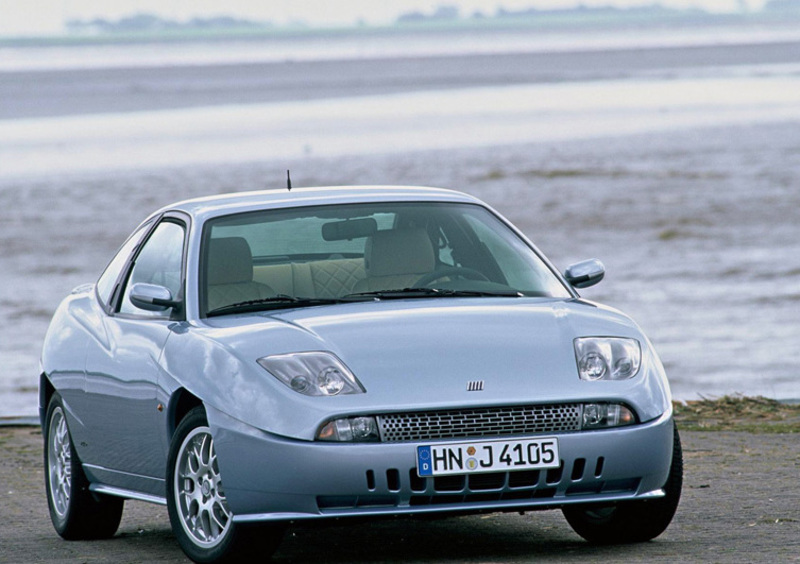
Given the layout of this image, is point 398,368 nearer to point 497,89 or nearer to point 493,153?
point 493,153

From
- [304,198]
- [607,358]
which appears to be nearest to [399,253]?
[304,198]

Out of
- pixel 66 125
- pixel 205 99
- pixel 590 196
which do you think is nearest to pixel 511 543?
pixel 590 196

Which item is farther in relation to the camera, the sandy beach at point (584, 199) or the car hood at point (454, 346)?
the sandy beach at point (584, 199)

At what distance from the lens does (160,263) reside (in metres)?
8.02

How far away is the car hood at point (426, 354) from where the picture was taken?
636cm

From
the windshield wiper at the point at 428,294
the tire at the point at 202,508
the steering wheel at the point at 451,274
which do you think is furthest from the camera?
the steering wheel at the point at 451,274

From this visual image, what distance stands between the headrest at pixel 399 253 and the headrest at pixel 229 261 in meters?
0.53

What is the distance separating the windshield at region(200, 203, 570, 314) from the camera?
7438 mm

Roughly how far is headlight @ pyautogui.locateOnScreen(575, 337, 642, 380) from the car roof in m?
1.42

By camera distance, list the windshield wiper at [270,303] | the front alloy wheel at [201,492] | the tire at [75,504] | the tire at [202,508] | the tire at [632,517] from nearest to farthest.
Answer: the tire at [202,508]
the front alloy wheel at [201,492]
the tire at [632,517]
the windshield wiper at [270,303]
the tire at [75,504]

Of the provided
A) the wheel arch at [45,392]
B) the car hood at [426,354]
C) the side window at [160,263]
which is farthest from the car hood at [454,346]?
the wheel arch at [45,392]

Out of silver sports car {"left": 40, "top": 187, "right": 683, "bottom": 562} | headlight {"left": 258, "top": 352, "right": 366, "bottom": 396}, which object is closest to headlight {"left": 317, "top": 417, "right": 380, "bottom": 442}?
silver sports car {"left": 40, "top": 187, "right": 683, "bottom": 562}

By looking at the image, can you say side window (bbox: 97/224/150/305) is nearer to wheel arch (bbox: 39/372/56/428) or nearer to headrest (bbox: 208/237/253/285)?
wheel arch (bbox: 39/372/56/428)

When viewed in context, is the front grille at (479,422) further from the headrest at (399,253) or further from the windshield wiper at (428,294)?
the headrest at (399,253)
